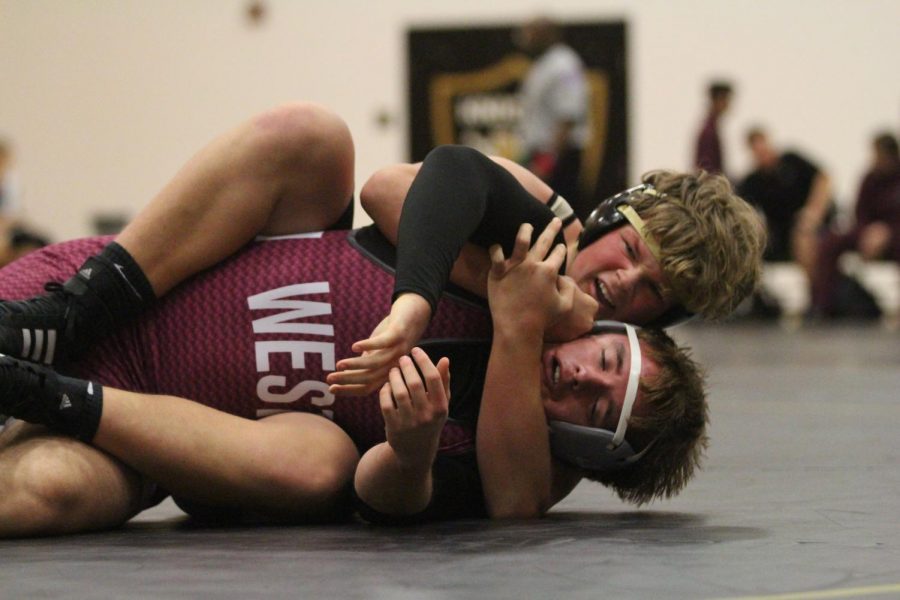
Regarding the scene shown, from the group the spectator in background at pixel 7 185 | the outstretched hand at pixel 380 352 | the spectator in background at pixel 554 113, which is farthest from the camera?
the spectator in background at pixel 7 185

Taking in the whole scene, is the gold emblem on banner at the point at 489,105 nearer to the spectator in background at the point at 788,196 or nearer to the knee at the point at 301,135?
the spectator in background at the point at 788,196

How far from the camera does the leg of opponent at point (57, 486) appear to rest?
1955 mm

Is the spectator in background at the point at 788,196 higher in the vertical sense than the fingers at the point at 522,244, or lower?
lower

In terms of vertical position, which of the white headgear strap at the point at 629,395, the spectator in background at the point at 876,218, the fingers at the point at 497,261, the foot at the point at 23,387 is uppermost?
the fingers at the point at 497,261

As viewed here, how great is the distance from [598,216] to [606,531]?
0.53 metres

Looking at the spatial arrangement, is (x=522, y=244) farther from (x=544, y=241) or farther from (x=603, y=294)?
(x=603, y=294)

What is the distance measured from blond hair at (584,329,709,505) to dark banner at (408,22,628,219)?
27.3 feet

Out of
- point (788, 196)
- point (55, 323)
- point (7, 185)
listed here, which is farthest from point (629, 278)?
point (7, 185)

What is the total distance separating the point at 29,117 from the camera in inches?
434

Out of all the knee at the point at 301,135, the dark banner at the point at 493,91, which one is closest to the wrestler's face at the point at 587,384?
the knee at the point at 301,135

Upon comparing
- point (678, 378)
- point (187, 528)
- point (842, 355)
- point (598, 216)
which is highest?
point (598, 216)

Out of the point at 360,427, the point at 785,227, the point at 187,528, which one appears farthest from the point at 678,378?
the point at 785,227

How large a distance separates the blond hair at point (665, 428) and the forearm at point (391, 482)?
1.09 ft

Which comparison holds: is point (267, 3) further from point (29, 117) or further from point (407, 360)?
point (407, 360)
